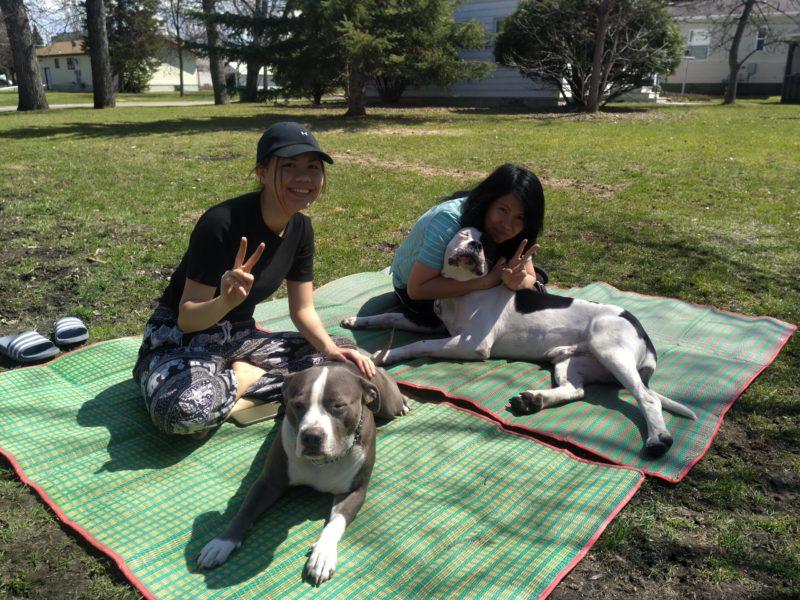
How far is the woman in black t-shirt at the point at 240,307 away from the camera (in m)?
3.29

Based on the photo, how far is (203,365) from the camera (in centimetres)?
362

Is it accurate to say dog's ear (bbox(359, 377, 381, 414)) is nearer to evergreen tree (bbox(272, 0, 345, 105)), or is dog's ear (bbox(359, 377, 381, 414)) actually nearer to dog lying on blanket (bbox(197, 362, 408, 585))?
dog lying on blanket (bbox(197, 362, 408, 585))

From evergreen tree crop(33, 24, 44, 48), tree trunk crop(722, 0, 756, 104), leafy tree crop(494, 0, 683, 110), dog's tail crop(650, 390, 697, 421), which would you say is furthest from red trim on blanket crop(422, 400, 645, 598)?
tree trunk crop(722, 0, 756, 104)

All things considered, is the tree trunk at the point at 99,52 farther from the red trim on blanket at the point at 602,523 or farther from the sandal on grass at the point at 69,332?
the red trim on blanket at the point at 602,523

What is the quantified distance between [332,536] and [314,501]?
0.38 m

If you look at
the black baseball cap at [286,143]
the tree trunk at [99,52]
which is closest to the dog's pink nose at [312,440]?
the black baseball cap at [286,143]

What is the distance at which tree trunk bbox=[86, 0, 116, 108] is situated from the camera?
77.6ft

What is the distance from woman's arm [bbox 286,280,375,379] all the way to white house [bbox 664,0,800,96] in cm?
4323

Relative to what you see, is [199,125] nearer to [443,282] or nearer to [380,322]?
[380,322]

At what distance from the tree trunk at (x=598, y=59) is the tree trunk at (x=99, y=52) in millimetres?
17342

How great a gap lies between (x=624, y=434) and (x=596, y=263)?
3.58 m

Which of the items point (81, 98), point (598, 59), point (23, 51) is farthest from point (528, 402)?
point (81, 98)

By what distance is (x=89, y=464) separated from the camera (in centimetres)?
341

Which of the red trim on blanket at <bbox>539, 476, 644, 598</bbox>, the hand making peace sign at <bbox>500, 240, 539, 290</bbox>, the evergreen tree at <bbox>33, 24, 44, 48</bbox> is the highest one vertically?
the evergreen tree at <bbox>33, 24, 44, 48</bbox>
